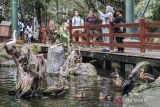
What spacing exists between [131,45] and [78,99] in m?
5.44

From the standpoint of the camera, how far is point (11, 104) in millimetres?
13734

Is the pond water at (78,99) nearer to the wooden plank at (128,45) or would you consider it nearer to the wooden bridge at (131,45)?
the wooden bridge at (131,45)

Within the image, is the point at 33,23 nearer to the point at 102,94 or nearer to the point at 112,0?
the point at 112,0

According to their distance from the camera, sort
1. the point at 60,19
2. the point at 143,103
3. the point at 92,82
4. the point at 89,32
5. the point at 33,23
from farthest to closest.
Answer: the point at 60,19
the point at 33,23
the point at 89,32
the point at 92,82
the point at 143,103

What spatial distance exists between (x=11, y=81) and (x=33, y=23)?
57.4 ft

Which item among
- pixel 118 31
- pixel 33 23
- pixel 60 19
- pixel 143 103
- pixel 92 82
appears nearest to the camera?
pixel 143 103

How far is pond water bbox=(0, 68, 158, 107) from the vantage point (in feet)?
44.6

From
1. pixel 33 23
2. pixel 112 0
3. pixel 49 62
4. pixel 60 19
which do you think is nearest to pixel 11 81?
pixel 49 62

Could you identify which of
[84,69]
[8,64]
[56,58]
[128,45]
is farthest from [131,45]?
[8,64]

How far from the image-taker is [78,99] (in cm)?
1445

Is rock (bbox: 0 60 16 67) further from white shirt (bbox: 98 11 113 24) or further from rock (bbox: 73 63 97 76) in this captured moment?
rock (bbox: 73 63 97 76)

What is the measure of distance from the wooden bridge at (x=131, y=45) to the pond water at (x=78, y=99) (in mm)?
1296

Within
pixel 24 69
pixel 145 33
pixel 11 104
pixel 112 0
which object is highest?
pixel 112 0

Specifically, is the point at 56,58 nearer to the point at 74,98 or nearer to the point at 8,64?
the point at 8,64
